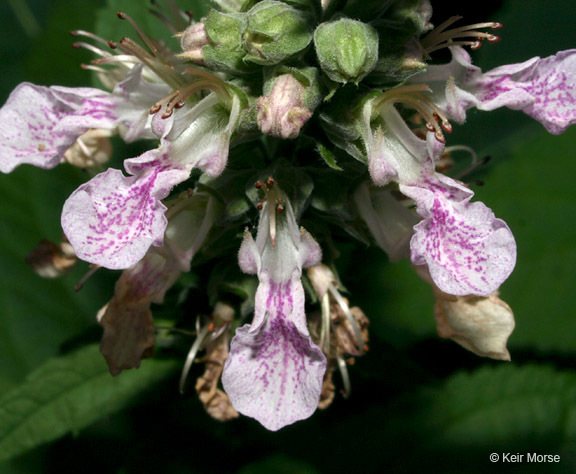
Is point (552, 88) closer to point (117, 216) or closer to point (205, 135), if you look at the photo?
point (205, 135)

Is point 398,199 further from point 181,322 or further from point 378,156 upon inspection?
point 181,322

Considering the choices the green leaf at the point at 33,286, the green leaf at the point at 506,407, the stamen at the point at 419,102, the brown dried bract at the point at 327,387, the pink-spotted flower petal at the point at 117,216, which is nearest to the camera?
the pink-spotted flower petal at the point at 117,216

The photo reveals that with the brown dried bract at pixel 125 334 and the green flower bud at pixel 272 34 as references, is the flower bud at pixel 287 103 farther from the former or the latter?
the brown dried bract at pixel 125 334

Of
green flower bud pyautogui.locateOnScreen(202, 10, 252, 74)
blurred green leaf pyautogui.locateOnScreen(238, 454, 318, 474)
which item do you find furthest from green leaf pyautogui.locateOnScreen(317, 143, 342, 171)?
blurred green leaf pyautogui.locateOnScreen(238, 454, 318, 474)

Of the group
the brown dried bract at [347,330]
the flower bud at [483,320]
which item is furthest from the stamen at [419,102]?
the brown dried bract at [347,330]

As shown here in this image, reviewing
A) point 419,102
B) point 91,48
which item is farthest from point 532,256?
point 91,48

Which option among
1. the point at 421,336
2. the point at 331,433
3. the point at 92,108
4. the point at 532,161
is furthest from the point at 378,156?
the point at 532,161
